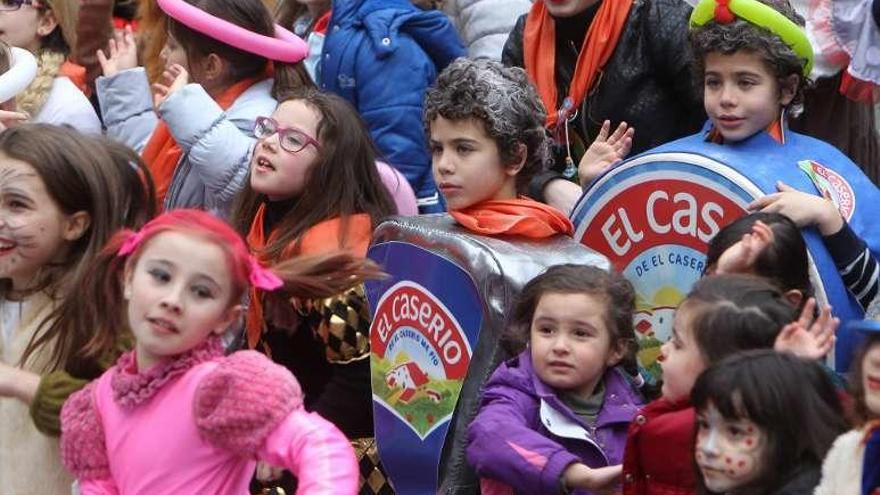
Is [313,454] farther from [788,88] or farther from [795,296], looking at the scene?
→ [788,88]

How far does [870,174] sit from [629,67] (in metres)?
1.28

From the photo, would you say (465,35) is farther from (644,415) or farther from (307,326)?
(644,415)

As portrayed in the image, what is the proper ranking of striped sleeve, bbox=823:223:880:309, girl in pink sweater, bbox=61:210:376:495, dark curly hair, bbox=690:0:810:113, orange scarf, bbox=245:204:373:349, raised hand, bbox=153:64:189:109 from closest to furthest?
girl in pink sweater, bbox=61:210:376:495
striped sleeve, bbox=823:223:880:309
dark curly hair, bbox=690:0:810:113
orange scarf, bbox=245:204:373:349
raised hand, bbox=153:64:189:109

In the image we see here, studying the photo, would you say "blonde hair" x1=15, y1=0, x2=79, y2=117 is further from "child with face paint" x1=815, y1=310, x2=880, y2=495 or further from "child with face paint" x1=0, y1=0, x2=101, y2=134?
"child with face paint" x1=815, y1=310, x2=880, y2=495

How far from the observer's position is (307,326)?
18.5 feet

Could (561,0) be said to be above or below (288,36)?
above

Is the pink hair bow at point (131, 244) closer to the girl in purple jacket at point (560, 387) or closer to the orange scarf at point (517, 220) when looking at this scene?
the girl in purple jacket at point (560, 387)

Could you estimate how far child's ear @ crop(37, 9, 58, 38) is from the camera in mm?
7656

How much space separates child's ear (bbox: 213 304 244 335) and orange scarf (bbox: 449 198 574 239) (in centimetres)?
106

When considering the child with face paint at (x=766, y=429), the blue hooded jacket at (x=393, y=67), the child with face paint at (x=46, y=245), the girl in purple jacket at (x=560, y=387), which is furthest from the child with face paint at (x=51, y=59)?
the child with face paint at (x=766, y=429)

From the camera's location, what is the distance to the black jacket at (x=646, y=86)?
6.16m

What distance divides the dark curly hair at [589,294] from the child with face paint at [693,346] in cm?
50

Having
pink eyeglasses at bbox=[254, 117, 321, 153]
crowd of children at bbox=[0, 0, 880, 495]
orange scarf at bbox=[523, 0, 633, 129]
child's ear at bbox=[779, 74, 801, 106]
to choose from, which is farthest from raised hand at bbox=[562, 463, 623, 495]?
orange scarf at bbox=[523, 0, 633, 129]

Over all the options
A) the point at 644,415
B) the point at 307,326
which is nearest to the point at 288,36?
the point at 307,326
